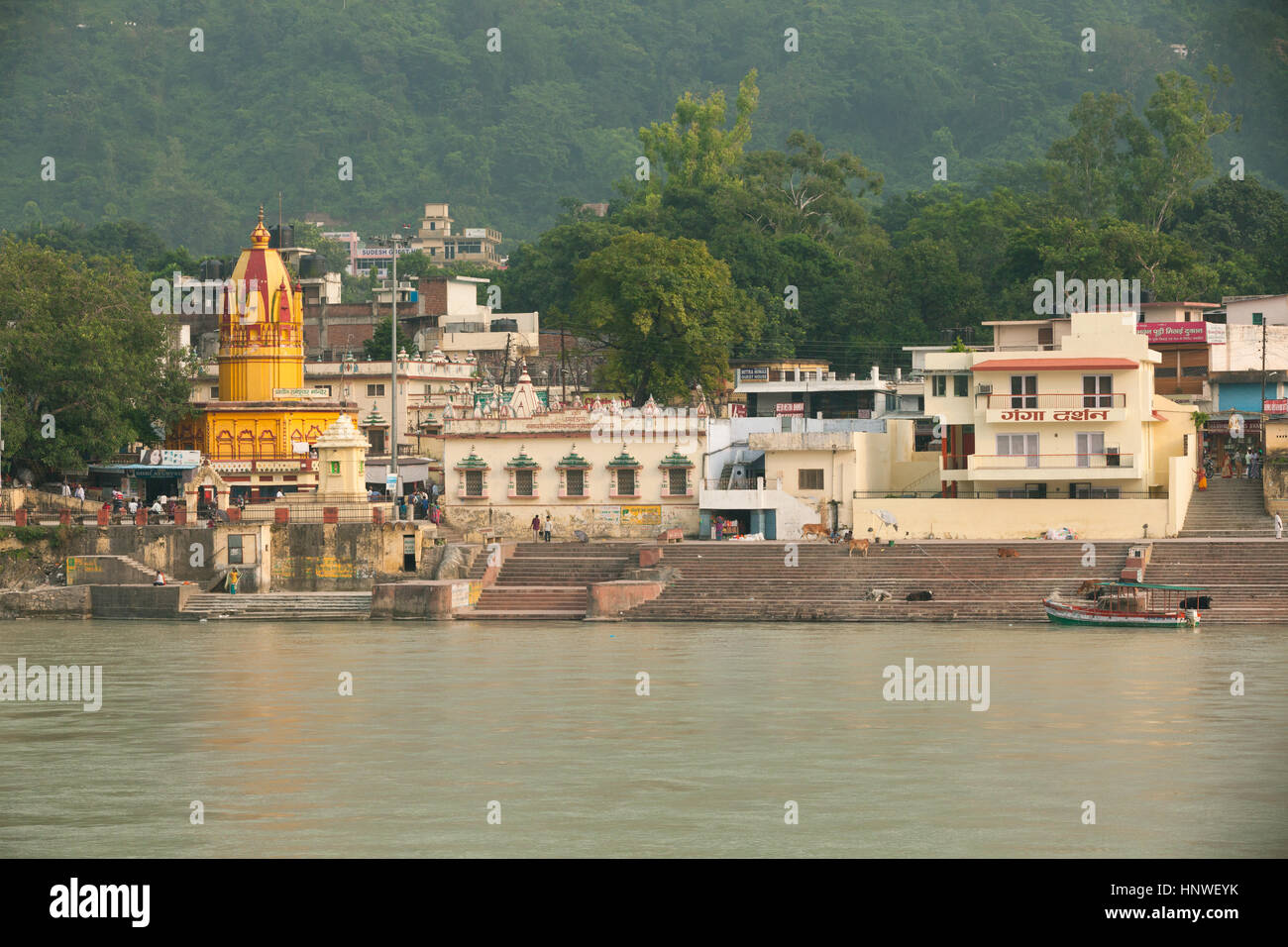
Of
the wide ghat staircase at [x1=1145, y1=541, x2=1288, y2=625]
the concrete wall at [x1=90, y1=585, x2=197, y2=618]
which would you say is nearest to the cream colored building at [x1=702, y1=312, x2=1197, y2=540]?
the wide ghat staircase at [x1=1145, y1=541, x2=1288, y2=625]

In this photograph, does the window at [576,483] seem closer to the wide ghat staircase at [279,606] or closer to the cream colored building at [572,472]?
the cream colored building at [572,472]

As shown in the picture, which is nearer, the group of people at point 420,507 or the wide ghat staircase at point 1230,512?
the wide ghat staircase at point 1230,512

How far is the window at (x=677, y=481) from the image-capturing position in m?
52.5

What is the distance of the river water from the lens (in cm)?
2144

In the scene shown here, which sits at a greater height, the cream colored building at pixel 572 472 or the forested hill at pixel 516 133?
the forested hill at pixel 516 133

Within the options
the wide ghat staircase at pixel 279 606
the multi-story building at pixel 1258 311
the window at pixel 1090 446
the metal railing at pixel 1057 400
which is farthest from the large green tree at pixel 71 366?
the multi-story building at pixel 1258 311

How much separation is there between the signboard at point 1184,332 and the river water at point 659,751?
19034 mm

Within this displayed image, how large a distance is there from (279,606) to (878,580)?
1455 cm

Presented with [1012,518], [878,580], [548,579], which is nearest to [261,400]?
[548,579]

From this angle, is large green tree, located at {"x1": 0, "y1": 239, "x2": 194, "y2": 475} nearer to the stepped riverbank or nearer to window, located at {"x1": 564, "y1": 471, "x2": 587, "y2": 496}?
the stepped riverbank

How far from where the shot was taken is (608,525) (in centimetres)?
5269

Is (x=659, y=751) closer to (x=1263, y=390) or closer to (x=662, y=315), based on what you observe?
(x=1263, y=390)

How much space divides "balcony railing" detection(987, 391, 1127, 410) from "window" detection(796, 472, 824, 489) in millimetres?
4779
